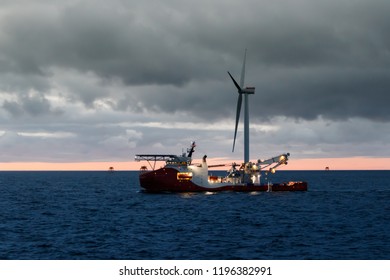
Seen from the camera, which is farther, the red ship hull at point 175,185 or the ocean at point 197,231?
the red ship hull at point 175,185

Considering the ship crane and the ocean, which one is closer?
the ocean

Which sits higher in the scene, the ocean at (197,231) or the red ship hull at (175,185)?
the red ship hull at (175,185)

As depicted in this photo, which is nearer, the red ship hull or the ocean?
the ocean

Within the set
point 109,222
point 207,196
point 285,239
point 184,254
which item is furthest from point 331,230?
point 207,196

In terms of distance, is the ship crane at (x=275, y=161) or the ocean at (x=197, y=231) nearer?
the ocean at (x=197, y=231)

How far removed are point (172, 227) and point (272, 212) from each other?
25.2 meters

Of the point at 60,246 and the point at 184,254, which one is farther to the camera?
the point at 60,246

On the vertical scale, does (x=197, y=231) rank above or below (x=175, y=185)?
below

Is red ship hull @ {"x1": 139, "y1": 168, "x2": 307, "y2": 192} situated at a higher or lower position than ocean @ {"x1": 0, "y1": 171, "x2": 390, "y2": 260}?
higher

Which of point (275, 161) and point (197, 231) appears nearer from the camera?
point (197, 231)
